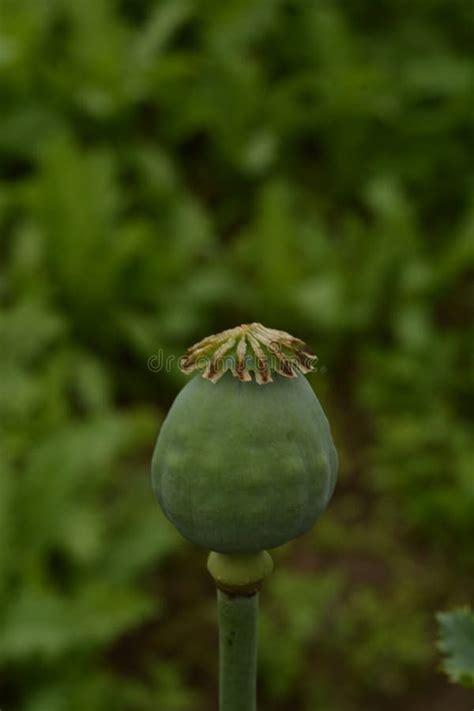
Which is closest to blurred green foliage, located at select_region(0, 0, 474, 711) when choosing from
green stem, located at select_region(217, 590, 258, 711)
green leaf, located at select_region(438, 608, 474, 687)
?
green leaf, located at select_region(438, 608, 474, 687)

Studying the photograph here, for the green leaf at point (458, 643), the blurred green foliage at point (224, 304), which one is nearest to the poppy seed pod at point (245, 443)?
the green leaf at point (458, 643)

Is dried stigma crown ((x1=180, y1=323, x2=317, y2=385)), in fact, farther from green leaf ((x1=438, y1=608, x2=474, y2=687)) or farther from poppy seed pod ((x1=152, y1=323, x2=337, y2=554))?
green leaf ((x1=438, y1=608, x2=474, y2=687))

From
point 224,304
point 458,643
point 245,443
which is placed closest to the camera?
point 245,443

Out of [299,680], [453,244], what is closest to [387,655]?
[299,680]

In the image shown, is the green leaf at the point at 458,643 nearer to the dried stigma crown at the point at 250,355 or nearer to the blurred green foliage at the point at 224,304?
the dried stigma crown at the point at 250,355

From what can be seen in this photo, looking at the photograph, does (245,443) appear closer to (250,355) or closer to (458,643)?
(250,355)

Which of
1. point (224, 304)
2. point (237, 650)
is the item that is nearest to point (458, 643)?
point (237, 650)
